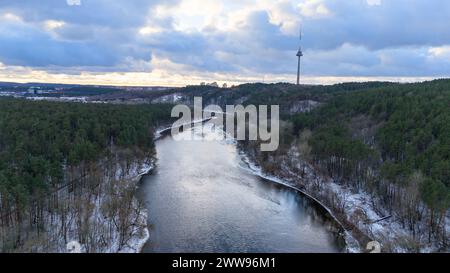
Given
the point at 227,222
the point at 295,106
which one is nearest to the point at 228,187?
the point at 227,222

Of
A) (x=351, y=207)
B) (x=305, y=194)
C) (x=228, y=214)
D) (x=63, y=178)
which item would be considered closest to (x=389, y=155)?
(x=305, y=194)

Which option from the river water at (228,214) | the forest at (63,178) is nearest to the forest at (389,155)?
the river water at (228,214)

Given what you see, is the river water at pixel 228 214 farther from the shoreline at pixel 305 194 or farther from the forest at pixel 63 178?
the forest at pixel 63 178

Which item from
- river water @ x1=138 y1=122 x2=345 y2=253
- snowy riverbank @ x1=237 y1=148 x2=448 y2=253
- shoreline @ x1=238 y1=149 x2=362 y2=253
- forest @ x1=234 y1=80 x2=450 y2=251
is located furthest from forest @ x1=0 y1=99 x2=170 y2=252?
forest @ x1=234 y1=80 x2=450 y2=251

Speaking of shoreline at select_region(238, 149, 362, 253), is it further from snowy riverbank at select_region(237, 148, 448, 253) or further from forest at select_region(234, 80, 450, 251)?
forest at select_region(234, 80, 450, 251)

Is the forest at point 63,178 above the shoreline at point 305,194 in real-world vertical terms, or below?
above
